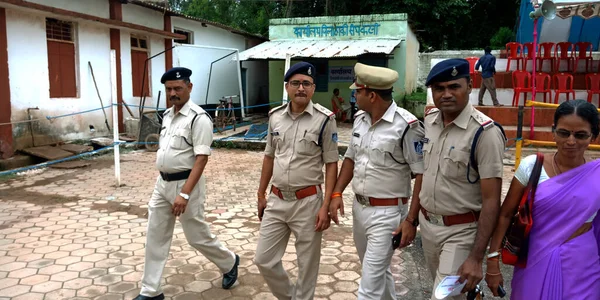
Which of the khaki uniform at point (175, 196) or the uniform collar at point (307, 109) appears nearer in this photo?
the uniform collar at point (307, 109)

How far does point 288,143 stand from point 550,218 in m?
1.59

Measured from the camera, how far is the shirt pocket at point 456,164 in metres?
2.19

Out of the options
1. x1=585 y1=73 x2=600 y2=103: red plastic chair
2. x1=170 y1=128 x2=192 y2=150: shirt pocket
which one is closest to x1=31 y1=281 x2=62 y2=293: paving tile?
x1=170 y1=128 x2=192 y2=150: shirt pocket

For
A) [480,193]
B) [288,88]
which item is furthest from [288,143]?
[480,193]

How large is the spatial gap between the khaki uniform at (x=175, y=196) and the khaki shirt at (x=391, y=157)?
124 cm

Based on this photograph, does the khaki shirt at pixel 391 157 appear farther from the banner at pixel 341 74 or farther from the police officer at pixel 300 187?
the banner at pixel 341 74

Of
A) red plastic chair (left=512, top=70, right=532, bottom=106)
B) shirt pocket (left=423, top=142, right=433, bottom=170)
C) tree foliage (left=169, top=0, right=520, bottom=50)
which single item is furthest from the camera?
tree foliage (left=169, top=0, right=520, bottom=50)

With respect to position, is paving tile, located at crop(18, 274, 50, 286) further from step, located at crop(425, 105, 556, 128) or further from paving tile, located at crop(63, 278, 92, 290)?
step, located at crop(425, 105, 556, 128)

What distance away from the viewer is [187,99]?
135 inches

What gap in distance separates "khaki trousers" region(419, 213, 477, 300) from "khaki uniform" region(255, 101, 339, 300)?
801 millimetres

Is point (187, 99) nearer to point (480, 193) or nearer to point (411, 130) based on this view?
point (411, 130)

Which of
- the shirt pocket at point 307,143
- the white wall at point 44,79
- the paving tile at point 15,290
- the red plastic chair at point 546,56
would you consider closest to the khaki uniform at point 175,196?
the shirt pocket at point 307,143

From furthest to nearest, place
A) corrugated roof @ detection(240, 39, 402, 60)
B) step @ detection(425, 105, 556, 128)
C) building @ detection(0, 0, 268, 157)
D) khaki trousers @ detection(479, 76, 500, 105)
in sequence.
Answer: corrugated roof @ detection(240, 39, 402, 60) < khaki trousers @ detection(479, 76, 500, 105) < step @ detection(425, 105, 556, 128) < building @ detection(0, 0, 268, 157)

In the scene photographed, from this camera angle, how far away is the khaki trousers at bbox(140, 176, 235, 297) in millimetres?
3258
